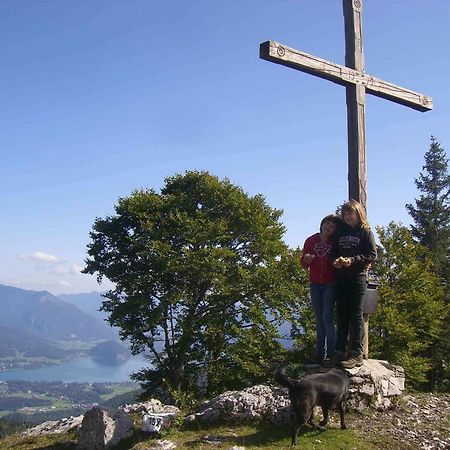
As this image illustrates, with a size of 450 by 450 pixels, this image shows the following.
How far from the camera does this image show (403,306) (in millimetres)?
20266

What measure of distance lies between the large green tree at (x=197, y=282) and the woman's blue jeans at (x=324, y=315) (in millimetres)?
11236

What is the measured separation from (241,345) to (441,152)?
71.7 ft

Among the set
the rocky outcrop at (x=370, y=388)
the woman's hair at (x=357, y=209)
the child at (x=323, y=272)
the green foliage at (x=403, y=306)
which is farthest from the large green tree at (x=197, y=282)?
the woman's hair at (x=357, y=209)

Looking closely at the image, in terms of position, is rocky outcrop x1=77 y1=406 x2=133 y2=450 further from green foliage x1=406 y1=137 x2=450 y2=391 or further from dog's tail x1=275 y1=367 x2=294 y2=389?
A: green foliage x1=406 y1=137 x2=450 y2=391

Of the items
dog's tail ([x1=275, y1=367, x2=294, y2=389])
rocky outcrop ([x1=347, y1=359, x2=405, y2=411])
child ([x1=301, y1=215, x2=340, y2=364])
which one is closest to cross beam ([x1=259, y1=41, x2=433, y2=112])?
child ([x1=301, y1=215, x2=340, y2=364])

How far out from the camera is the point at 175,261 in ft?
63.8

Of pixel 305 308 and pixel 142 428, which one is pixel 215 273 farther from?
pixel 142 428

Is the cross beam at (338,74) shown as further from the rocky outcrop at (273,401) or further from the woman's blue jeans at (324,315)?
the rocky outcrop at (273,401)

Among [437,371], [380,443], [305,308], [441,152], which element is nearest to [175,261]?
[305,308]

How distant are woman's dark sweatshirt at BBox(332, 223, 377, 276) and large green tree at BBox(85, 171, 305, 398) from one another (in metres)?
12.2

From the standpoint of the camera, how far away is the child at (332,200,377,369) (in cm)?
727

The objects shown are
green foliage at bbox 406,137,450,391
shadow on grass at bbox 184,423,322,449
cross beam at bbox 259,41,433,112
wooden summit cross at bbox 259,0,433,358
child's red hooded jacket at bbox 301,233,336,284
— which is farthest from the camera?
green foliage at bbox 406,137,450,391

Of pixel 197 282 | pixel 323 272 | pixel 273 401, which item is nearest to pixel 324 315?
pixel 323 272

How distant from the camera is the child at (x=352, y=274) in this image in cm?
727
